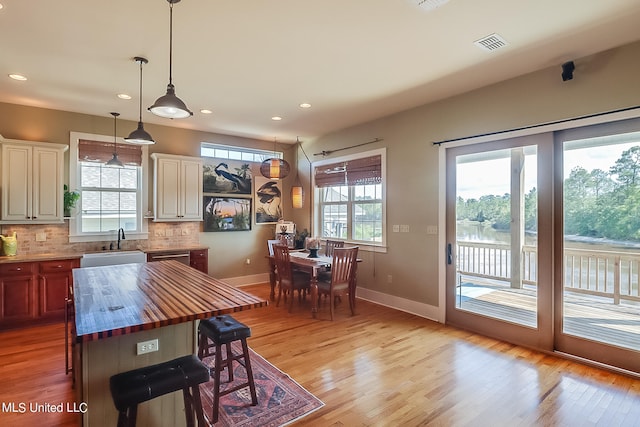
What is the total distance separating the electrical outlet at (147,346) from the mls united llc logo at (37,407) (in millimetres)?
1069

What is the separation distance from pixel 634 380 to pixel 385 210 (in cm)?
321

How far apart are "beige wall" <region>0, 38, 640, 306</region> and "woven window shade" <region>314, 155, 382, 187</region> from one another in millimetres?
244

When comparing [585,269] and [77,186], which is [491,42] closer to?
[585,269]

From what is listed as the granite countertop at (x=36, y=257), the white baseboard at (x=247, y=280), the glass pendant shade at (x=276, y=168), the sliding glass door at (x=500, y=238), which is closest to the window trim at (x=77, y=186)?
the granite countertop at (x=36, y=257)

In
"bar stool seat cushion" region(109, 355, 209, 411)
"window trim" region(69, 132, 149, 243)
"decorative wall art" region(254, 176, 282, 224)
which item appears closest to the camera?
"bar stool seat cushion" region(109, 355, 209, 411)

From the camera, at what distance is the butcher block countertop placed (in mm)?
1619

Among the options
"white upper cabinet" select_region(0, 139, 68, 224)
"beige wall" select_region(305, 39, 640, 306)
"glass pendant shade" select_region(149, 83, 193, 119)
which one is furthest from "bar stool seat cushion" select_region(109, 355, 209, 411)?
"white upper cabinet" select_region(0, 139, 68, 224)

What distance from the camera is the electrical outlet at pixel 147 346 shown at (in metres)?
1.85

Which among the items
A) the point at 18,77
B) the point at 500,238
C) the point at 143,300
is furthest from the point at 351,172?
the point at 18,77

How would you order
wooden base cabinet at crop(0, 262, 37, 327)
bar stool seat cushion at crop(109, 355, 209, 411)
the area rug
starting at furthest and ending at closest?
1. wooden base cabinet at crop(0, 262, 37, 327)
2. the area rug
3. bar stool seat cushion at crop(109, 355, 209, 411)

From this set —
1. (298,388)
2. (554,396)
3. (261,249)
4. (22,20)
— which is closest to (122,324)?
(298,388)

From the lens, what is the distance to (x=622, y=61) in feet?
9.40

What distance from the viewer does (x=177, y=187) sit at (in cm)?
551

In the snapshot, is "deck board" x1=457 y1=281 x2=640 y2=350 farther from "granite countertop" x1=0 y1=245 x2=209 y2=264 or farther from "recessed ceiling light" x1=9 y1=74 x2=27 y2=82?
"recessed ceiling light" x1=9 y1=74 x2=27 y2=82
